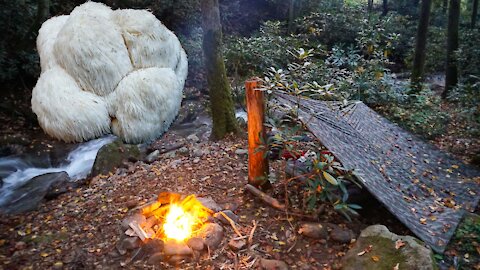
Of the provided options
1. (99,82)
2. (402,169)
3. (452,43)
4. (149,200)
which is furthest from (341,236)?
(452,43)

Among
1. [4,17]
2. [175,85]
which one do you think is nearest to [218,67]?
[175,85]

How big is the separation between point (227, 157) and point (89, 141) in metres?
3.32

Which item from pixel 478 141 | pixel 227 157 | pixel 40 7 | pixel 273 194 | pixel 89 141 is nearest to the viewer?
pixel 273 194

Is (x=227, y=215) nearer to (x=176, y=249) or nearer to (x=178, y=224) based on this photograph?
(x=178, y=224)

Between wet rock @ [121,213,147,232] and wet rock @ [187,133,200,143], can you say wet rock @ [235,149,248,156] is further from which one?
wet rock @ [121,213,147,232]

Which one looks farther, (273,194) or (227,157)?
(227,157)

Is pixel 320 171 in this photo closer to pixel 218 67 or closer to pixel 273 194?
pixel 273 194

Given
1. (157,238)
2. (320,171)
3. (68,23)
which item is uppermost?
(68,23)

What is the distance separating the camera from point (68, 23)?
22.6 feet

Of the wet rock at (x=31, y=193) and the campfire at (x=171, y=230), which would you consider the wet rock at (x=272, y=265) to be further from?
the wet rock at (x=31, y=193)

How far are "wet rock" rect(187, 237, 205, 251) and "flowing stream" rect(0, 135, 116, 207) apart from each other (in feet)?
11.4

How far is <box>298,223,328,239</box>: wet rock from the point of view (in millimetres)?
3049

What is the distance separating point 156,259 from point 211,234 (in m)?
0.52

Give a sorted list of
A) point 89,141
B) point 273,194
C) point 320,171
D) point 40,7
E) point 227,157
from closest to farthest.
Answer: point 320,171 → point 273,194 → point 227,157 → point 89,141 → point 40,7
